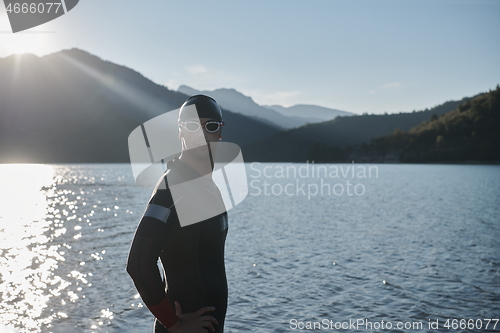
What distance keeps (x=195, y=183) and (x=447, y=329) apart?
10236 mm

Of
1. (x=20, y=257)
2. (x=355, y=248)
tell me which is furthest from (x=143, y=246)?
(x=355, y=248)

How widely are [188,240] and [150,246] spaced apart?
302 millimetres

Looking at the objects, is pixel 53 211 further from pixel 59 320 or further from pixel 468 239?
pixel 468 239

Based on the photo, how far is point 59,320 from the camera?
10.1 m

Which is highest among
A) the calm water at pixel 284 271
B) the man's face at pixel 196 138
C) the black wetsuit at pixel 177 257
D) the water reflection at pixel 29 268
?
the man's face at pixel 196 138

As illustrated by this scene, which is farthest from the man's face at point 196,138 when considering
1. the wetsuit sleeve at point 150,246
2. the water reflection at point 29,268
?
the water reflection at point 29,268

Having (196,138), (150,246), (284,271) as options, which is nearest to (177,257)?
(150,246)

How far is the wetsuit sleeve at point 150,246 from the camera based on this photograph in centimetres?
241

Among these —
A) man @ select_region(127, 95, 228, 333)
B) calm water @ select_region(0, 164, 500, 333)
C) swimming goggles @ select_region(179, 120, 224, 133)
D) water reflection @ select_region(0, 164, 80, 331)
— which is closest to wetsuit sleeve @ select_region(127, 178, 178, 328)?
man @ select_region(127, 95, 228, 333)

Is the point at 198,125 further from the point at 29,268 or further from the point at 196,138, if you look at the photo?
the point at 29,268

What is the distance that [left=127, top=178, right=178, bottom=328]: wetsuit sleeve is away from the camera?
2.41m

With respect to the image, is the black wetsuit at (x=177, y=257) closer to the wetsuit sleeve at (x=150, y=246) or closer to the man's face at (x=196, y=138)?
the wetsuit sleeve at (x=150, y=246)

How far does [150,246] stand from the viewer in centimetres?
242

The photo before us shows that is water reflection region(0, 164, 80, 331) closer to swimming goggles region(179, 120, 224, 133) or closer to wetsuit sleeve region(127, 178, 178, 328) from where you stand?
wetsuit sleeve region(127, 178, 178, 328)
